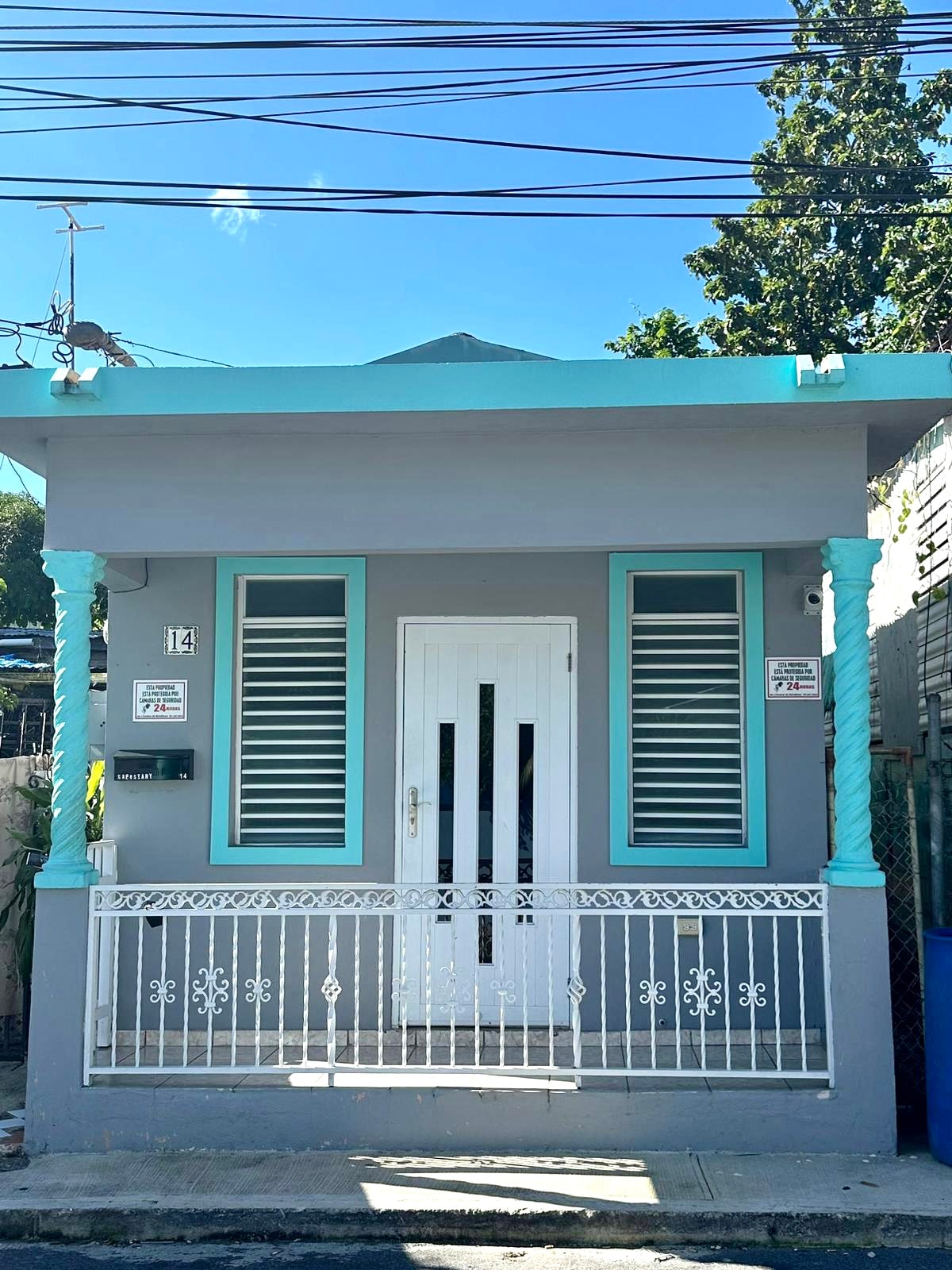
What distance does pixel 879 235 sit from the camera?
52.0ft

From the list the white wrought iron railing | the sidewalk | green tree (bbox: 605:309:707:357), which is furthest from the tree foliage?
the sidewalk

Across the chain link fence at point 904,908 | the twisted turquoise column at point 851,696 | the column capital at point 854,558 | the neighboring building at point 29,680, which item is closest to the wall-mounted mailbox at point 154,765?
the twisted turquoise column at point 851,696

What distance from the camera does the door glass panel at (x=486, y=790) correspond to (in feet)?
20.9

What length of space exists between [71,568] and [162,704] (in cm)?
125

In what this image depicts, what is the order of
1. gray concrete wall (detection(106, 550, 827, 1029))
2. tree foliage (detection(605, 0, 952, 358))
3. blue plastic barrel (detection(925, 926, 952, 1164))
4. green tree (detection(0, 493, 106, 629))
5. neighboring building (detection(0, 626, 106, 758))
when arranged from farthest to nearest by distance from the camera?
1. green tree (detection(0, 493, 106, 629))
2. neighboring building (detection(0, 626, 106, 758))
3. tree foliage (detection(605, 0, 952, 358))
4. gray concrete wall (detection(106, 550, 827, 1029))
5. blue plastic barrel (detection(925, 926, 952, 1164))

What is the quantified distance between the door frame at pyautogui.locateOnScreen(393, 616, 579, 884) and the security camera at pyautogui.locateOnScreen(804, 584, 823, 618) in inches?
49.0

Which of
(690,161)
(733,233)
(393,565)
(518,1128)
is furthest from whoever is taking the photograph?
(733,233)

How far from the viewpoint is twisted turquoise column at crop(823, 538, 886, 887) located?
5195 millimetres

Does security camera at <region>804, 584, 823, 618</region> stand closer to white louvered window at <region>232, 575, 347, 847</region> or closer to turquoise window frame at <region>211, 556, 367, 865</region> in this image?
turquoise window frame at <region>211, 556, 367, 865</region>

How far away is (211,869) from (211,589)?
5.11 ft

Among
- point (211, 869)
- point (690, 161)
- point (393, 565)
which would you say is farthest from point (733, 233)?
point (211, 869)

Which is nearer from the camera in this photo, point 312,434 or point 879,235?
point 312,434

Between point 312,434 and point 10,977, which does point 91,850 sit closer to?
point 10,977

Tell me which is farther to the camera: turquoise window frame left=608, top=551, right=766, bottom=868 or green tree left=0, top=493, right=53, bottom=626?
green tree left=0, top=493, right=53, bottom=626
